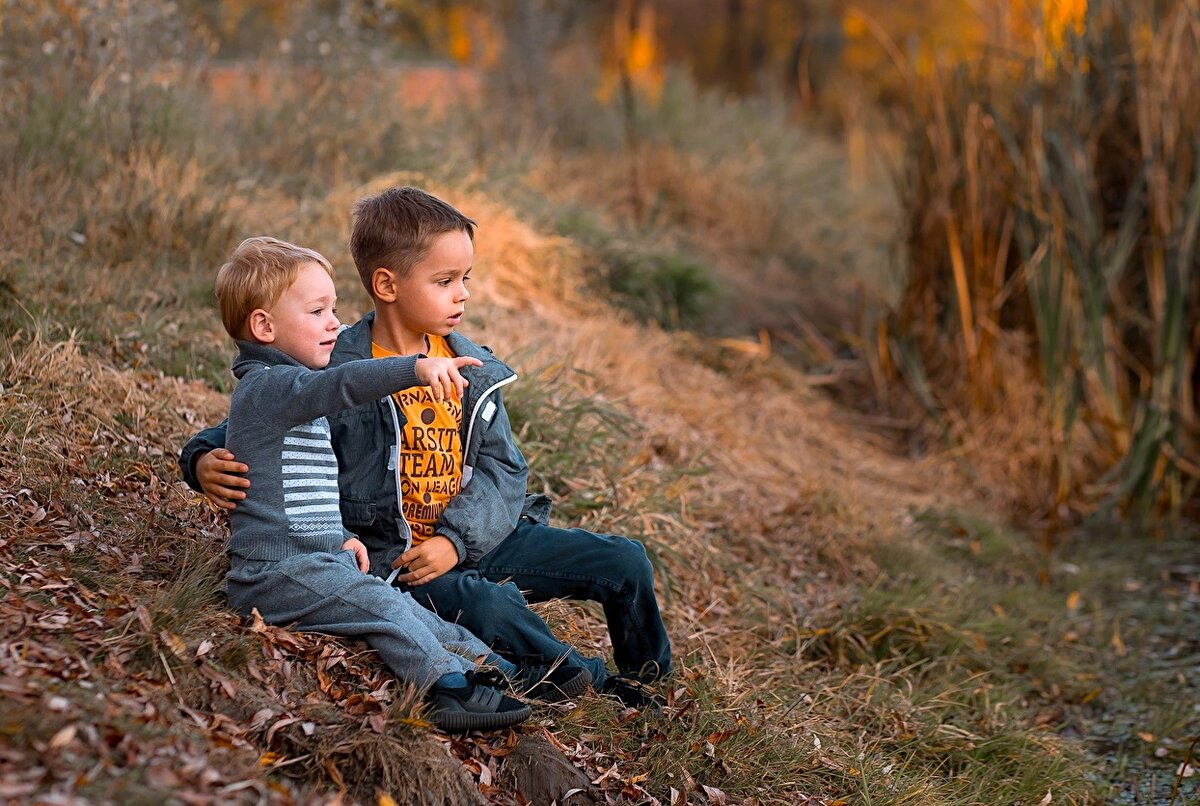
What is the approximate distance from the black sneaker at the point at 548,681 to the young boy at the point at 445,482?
40 millimetres

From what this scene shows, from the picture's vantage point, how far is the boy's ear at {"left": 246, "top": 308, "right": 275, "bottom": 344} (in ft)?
10.3

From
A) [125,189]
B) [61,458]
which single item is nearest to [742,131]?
[125,189]

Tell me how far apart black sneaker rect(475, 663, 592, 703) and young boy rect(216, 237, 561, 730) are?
18 centimetres

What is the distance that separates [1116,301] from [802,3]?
14.3 m

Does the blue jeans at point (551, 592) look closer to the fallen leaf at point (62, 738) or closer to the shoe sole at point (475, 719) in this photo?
the shoe sole at point (475, 719)

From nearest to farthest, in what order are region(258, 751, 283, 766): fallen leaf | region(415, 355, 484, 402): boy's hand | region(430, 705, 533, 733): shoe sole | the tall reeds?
region(258, 751, 283, 766): fallen leaf
region(415, 355, 484, 402): boy's hand
region(430, 705, 533, 733): shoe sole
the tall reeds

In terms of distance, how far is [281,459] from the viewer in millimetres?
3119

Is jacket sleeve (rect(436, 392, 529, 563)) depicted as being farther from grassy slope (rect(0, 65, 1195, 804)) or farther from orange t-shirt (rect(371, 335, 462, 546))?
grassy slope (rect(0, 65, 1195, 804))

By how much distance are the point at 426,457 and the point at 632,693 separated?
34.4 inches

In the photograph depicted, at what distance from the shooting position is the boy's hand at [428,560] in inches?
130

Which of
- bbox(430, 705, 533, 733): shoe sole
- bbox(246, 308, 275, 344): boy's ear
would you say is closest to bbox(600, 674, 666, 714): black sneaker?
bbox(430, 705, 533, 733): shoe sole

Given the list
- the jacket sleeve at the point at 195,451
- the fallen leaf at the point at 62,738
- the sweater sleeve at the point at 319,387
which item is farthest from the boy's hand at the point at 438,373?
the fallen leaf at the point at 62,738

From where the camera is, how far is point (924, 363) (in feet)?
26.6

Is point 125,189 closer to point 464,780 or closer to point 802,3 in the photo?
point 464,780
